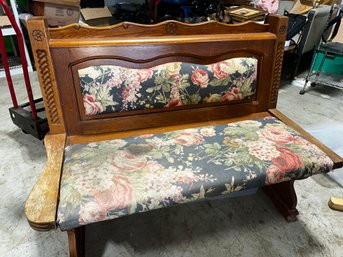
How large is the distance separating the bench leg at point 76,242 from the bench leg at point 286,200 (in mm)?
1000

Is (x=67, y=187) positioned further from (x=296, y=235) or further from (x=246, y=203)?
(x=296, y=235)

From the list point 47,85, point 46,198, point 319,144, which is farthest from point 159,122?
point 319,144

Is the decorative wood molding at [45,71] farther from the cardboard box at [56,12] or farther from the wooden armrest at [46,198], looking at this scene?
the cardboard box at [56,12]

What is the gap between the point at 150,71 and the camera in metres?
1.19

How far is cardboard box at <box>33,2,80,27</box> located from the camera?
197cm

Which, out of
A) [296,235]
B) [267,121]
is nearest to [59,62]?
[267,121]

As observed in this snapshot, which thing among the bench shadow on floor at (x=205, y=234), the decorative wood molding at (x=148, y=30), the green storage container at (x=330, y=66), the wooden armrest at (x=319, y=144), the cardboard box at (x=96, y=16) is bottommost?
the bench shadow on floor at (x=205, y=234)

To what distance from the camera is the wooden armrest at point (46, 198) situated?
0.80m

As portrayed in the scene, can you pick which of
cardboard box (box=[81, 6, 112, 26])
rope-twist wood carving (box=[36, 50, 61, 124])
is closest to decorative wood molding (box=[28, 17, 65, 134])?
rope-twist wood carving (box=[36, 50, 61, 124])

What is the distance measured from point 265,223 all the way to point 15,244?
1206mm

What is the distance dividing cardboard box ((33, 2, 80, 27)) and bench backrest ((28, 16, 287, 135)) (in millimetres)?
1095

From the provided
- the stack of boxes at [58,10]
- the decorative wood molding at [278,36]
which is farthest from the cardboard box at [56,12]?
the decorative wood molding at [278,36]

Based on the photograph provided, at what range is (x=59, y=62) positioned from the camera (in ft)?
3.60

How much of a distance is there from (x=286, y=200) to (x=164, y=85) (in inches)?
33.6
